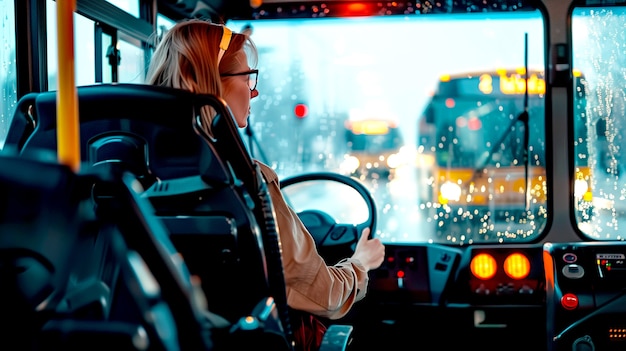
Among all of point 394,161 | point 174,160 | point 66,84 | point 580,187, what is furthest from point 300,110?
point 394,161

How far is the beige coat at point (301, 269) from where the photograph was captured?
193cm

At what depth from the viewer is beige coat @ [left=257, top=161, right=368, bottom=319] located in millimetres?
1933

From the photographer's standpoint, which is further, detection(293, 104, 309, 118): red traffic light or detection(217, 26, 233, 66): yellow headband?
detection(293, 104, 309, 118): red traffic light

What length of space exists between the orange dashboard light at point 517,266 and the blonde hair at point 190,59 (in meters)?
2.35

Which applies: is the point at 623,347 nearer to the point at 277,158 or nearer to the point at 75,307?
the point at 277,158

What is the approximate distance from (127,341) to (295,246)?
3.28ft

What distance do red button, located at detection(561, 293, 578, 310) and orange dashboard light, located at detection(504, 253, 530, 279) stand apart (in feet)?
1.97

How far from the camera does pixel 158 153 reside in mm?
1670

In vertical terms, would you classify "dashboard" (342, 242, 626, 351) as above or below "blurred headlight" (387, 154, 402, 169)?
below

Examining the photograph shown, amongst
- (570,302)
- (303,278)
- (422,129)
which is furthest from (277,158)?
(422,129)

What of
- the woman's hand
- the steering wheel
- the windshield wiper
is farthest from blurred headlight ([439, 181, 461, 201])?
the woman's hand

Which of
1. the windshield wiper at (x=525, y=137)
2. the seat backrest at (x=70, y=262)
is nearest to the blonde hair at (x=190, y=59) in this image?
the seat backrest at (x=70, y=262)

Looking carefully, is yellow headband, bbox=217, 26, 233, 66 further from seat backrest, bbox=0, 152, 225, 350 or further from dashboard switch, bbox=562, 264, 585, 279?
dashboard switch, bbox=562, 264, 585, 279

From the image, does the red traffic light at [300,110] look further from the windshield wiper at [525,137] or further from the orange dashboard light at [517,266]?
the orange dashboard light at [517,266]
